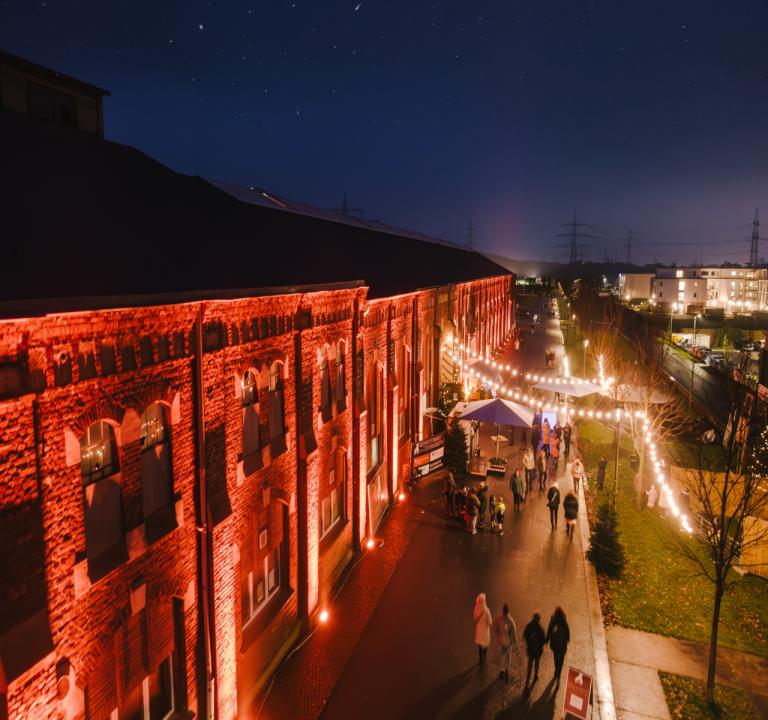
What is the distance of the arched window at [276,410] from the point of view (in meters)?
11.1

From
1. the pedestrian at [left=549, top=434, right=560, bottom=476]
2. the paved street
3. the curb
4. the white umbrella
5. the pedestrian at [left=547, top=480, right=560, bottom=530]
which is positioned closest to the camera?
the curb

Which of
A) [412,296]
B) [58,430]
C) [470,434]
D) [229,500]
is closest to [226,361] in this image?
[229,500]

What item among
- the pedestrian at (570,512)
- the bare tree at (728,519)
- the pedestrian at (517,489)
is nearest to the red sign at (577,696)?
the bare tree at (728,519)

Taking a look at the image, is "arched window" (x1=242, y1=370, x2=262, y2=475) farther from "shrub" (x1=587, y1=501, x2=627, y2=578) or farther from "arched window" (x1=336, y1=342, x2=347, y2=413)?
"shrub" (x1=587, y1=501, x2=627, y2=578)

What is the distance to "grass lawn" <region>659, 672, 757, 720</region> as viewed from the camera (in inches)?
397

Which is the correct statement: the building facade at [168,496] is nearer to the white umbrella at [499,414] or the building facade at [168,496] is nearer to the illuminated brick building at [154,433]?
the illuminated brick building at [154,433]

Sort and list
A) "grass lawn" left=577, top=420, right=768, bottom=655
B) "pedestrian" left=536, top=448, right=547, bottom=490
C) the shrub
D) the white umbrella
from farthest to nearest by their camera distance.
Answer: the white umbrella
"pedestrian" left=536, top=448, right=547, bottom=490
the shrub
"grass lawn" left=577, top=420, right=768, bottom=655

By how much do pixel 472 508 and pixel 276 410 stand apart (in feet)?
27.1

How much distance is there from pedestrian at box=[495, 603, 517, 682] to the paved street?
0.23 metres

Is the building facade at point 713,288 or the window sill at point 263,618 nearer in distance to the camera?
the window sill at point 263,618

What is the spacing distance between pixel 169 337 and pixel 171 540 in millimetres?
2773

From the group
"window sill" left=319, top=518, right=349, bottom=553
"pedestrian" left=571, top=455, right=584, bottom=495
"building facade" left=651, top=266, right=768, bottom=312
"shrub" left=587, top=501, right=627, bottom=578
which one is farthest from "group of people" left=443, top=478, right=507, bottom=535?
"building facade" left=651, top=266, right=768, bottom=312

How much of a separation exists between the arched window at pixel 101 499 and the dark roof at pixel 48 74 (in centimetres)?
909

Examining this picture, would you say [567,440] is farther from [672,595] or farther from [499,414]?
[672,595]
